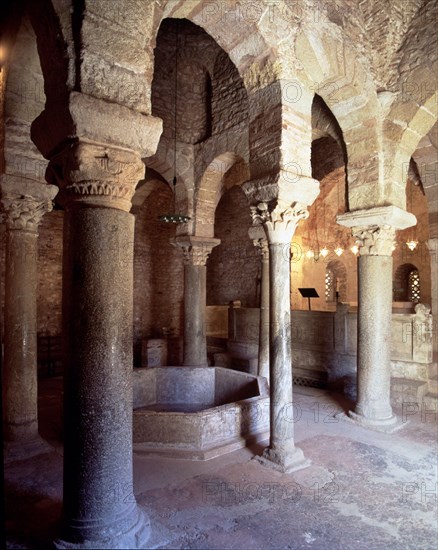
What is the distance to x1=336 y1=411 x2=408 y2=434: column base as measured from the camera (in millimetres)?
6114

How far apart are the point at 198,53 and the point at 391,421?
29.3 feet

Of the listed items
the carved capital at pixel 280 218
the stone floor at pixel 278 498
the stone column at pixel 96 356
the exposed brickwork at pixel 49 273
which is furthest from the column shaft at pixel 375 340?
the exposed brickwork at pixel 49 273

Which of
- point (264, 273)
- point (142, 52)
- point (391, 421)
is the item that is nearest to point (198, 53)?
point (264, 273)

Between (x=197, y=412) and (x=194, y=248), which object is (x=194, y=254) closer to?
(x=194, y=248)

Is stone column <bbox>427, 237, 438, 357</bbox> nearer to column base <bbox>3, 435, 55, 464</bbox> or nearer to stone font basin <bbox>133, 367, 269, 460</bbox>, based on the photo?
stone font basin <bbox>133, 367, 269, 460</bbox>

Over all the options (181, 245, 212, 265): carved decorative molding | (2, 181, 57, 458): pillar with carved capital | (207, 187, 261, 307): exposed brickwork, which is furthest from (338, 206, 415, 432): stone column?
(207, 187, 261, 307): exposed brickwork

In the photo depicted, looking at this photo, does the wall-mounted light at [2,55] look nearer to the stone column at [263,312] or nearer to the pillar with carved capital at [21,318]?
the pillar with carved capital at [21,318]

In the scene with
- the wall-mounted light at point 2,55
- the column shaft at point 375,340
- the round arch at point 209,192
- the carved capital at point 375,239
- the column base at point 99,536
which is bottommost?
the column base at point 99,536

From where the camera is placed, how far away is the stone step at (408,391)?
734 cm

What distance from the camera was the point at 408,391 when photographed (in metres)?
7.43

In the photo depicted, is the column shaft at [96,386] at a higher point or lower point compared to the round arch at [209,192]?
lower

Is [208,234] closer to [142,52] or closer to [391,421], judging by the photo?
[391,421]

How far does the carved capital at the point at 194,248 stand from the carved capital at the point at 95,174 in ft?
20.5

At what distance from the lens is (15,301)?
5.34 metres
